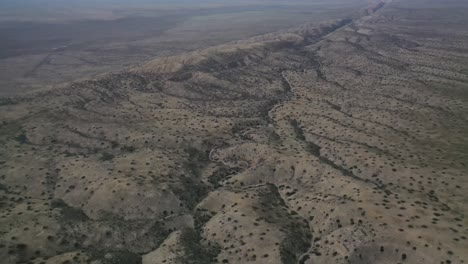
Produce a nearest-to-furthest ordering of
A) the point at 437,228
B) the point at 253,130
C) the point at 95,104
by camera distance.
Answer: the point at 437,228 → the point at 253,130 → the point at 95,104

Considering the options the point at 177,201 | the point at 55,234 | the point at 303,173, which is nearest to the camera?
the point at 55,234

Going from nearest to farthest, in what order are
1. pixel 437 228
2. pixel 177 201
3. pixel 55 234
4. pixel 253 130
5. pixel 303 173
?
pixel 437 228, pixel 55 234, pixel 177 201, pixel 303 173, pixel 253 130

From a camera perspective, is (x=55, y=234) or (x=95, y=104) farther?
(x=95, y=104)

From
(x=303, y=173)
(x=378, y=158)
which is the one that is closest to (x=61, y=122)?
(x=303, y=173)

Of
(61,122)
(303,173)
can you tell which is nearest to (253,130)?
(303,173)

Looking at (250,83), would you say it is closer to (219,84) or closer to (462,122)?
(219,84)

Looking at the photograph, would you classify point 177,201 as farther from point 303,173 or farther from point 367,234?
point 367,234
